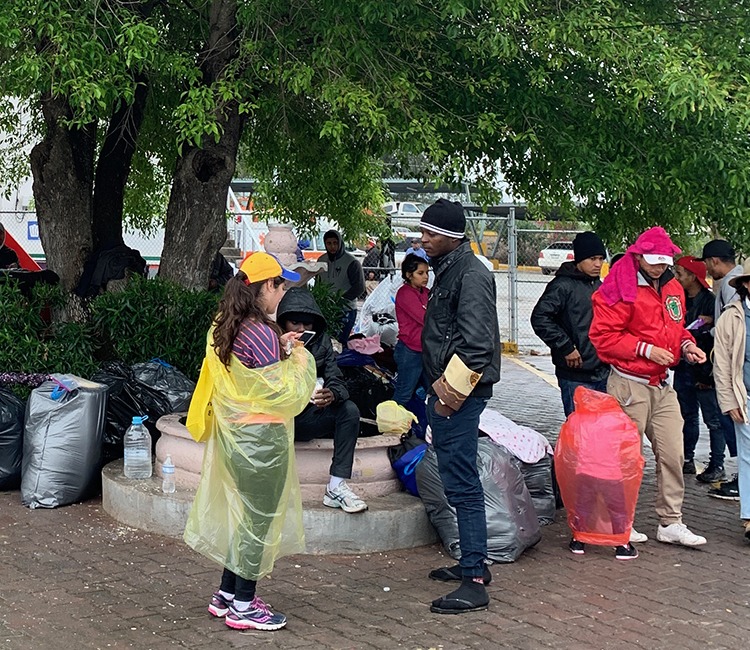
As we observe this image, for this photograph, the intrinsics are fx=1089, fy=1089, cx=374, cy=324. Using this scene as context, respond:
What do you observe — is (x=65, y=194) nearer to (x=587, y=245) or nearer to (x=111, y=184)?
(x=111, y=184)

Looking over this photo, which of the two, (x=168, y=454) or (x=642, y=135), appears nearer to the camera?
(x=168, y=454)

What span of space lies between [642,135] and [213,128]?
Result: 2.82 meters

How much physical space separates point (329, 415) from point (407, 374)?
253 cm

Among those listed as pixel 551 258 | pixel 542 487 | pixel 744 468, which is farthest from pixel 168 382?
pixel 551 258

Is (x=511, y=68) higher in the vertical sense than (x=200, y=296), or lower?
higher

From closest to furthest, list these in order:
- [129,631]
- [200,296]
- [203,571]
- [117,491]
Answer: [129,631] → [203,571] → [117,491] → [200,296]

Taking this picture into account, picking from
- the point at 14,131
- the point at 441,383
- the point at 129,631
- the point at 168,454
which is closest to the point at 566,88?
the point at 441,383

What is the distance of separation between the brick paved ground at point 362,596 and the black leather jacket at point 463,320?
110 cm

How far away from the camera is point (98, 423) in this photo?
7176 mm

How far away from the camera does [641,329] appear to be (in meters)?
6.36

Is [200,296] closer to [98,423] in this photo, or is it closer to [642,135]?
[98,423]

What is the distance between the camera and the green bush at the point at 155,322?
8.30m

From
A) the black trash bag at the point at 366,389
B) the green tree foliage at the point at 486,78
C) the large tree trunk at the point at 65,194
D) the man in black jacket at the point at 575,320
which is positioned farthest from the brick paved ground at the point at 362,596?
the large tree trunk at the point at 65,194

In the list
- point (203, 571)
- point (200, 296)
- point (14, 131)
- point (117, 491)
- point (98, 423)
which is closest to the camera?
point (203, 571)
